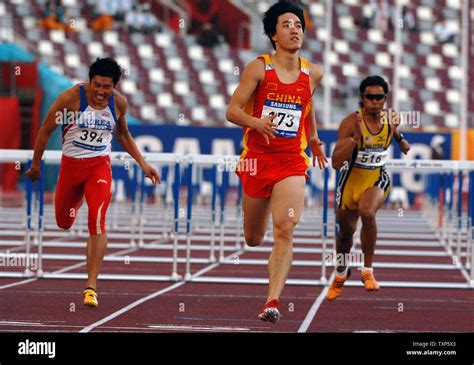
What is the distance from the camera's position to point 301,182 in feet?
25.5

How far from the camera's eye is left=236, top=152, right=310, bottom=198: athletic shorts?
305 inches

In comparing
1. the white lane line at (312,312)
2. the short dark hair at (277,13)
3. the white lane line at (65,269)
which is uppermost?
the short dark hair at (277,13)

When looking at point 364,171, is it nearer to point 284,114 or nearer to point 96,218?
point 96,218

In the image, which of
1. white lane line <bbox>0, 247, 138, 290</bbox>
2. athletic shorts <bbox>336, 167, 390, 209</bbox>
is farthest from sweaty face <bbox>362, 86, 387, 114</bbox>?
white lane line <bbox>0, 247, 138, 290</bbox>

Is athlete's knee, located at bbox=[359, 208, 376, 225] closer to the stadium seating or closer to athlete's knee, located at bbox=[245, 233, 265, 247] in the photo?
athlete's knee, located at bbox=[245, 233, 265, 247]

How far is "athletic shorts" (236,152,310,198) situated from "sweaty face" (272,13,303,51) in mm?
643

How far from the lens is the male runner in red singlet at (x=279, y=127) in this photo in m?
7.63

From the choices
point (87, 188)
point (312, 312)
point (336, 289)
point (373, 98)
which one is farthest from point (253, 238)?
point (373, 98)

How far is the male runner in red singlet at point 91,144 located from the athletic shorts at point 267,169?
43.7 inches

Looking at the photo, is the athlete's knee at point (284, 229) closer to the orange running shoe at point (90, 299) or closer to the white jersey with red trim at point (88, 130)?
the orange running shoe at point (90, 299)

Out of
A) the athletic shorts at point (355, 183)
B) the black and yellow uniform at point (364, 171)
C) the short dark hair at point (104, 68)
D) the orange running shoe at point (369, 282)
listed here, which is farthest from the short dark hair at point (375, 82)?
the short dark hair at point (104, 68)

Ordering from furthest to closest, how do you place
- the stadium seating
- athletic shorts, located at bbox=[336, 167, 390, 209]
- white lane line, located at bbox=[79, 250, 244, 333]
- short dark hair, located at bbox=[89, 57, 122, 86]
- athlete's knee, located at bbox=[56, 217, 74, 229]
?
the stadium seating, athletic shorts, located at bbox=[336, 167, 390, 209], athlete's knee, located at bbox=[56, 217, 74, 229], short dark hair, located at bbox=[89, 57, 122, 86], white lane line, located at bbox=[79, 250, 244, 333]
